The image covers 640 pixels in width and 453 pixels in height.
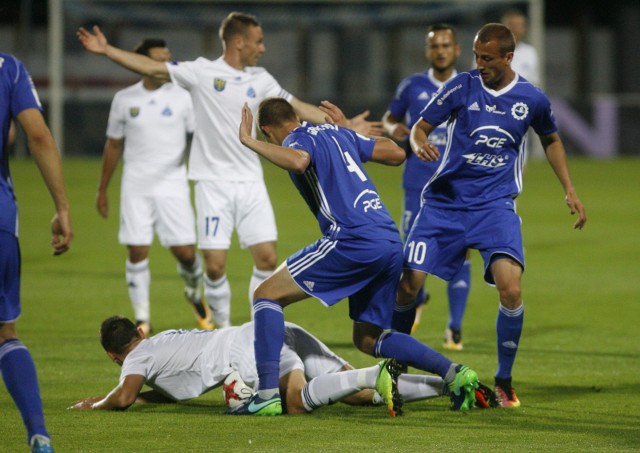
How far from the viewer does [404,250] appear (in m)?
7.17

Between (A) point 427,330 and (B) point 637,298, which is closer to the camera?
(A) point 427,330

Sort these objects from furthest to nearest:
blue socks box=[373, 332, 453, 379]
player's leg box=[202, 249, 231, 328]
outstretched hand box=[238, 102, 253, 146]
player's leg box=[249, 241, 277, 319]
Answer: player's leg box=[202, 249, 231, 328] < player's leg box=[249, 241, 277, 319] < blue socks box=[373, 332, 453, 379] < outstretched hand box=[238, 102, 253, 146]

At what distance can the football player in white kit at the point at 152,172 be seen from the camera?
9.99 meters

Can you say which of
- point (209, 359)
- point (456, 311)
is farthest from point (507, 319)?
point (456, 311)

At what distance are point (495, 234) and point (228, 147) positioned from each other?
284 cm

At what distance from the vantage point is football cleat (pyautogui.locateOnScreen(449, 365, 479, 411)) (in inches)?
251

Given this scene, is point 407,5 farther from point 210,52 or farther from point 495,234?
point 495,234

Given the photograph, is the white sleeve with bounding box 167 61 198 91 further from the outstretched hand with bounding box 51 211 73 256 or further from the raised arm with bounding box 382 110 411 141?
the outstretched hand with bounding box 51 211 73 256

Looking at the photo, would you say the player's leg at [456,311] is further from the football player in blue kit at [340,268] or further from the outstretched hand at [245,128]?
the outstretched hand at [245,128]

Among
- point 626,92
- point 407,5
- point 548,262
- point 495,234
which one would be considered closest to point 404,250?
point 495,234

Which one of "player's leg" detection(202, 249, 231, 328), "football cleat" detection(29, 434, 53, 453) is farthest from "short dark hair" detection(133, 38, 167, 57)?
"football cleat" detection(29, 434, 53, 453)

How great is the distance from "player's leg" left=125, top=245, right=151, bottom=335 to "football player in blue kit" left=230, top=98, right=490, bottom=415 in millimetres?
3324

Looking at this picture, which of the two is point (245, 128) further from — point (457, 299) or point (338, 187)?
point (457, 299)

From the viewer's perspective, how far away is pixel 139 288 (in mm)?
9805
